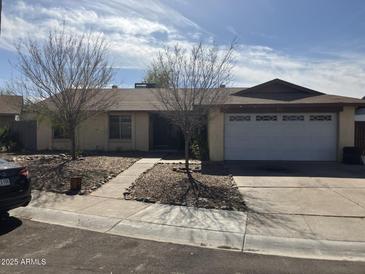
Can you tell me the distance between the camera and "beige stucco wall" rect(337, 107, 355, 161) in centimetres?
1831

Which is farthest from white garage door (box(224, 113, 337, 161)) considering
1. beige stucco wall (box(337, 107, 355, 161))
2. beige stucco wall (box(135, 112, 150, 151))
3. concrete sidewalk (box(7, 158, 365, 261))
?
concrete sidewalk (box(7, 158, 365, 261))

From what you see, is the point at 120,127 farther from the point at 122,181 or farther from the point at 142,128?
the point at 122,181

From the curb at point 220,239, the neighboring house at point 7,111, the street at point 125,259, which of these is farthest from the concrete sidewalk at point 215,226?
the neighboring house at point 7,111

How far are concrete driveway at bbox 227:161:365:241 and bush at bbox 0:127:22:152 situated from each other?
14769mm

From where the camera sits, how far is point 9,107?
3275 cm

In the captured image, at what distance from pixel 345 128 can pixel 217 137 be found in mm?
5988

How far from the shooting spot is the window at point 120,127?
79.0 ft

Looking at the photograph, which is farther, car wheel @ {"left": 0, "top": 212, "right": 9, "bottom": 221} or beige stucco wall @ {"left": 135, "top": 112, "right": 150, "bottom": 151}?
beige stucco wall @ {"left": 135, "top": 112, "right": 150, "bottom": 151}

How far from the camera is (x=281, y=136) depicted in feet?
61.1

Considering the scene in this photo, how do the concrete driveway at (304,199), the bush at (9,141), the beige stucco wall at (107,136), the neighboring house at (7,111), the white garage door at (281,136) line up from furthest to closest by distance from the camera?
the neighboring house at (7,111), the bush at (9,141), the beige stucco wall at (107,136), the white garage door at (281,136), the concrete driveway at (304,199)

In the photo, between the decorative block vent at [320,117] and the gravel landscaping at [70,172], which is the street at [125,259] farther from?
the decorative block vent at [320,117]

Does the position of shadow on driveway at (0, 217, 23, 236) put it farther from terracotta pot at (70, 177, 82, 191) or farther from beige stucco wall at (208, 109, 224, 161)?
beige stucco wall at (208, 109, 224, 161)

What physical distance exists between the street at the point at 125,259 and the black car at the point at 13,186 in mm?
736

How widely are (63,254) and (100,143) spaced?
1825 centimetres
